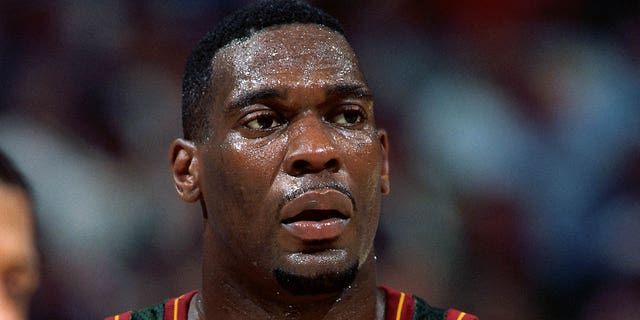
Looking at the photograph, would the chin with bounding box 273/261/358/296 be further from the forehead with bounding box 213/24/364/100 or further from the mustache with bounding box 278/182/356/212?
the forehead with bounding box 213/24/364/100

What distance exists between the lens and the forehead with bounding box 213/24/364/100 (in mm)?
2061

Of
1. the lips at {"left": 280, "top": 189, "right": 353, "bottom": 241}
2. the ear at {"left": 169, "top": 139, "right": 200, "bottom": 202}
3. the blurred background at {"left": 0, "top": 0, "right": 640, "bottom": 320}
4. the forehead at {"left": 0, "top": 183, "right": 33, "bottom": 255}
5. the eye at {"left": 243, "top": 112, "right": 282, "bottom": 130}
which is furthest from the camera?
the blurred background at {"left": 0, "top": 0, "right": 640, "bottom": 320}

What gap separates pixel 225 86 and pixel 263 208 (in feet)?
0.98

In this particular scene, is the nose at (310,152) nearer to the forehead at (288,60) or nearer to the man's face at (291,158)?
the man's face at (291,158)

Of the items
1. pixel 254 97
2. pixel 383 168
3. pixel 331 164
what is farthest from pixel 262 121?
pixel 383 168

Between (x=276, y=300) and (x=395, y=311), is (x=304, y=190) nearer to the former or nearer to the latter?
(x=276, y=300)

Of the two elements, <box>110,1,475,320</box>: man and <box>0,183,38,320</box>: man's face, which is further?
<box>0,183,38,320</box>: man's face

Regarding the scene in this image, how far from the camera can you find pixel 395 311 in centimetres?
227

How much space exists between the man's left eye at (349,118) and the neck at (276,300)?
0.30 m

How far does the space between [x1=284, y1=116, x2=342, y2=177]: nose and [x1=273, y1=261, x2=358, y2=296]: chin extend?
0.21m

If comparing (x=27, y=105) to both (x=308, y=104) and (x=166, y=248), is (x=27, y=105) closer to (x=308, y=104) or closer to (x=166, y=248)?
(x=166, y=248)

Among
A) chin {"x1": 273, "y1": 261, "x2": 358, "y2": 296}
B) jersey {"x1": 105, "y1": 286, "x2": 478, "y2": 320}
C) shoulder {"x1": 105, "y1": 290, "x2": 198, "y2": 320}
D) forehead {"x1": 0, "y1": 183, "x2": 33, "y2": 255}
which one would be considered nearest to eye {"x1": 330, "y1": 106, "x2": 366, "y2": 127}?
chin {"x1": 273, "y1": 261, "x2": 358, "y2": 296}

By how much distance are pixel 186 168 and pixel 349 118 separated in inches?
16.4

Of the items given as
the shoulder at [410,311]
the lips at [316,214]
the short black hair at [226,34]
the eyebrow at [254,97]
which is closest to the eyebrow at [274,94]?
the eyebrow at [254,97]
